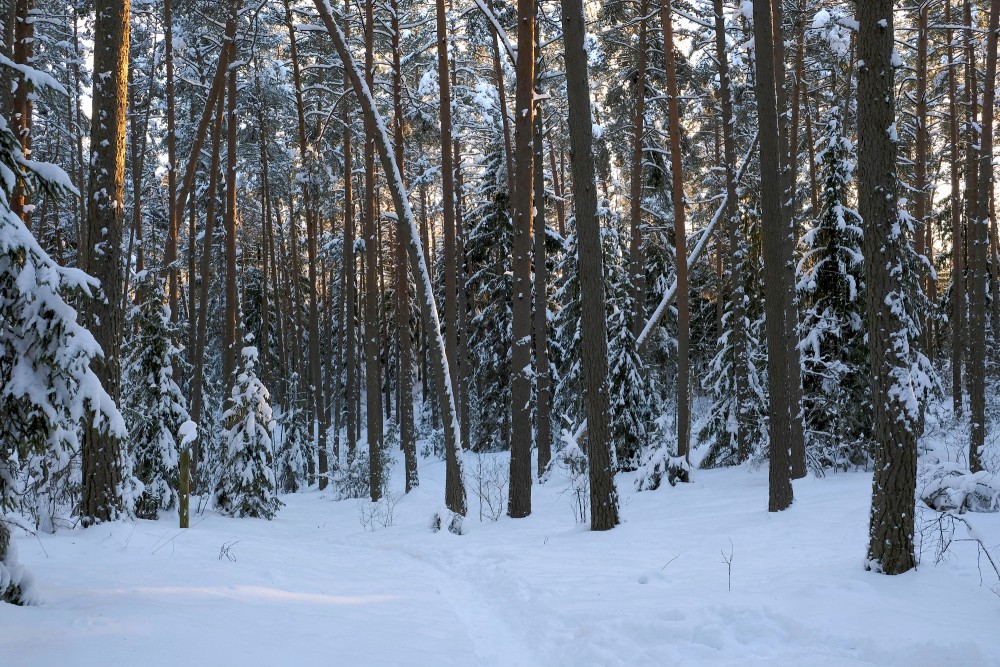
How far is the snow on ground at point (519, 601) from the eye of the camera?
4066mm

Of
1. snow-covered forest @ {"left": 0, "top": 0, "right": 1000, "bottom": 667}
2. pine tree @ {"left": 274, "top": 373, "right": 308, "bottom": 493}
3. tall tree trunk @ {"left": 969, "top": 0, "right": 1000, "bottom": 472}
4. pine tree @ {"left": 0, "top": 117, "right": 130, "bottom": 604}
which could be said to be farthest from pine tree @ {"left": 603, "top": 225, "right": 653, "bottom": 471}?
pine tree @ {"left": 0, "top": 117, "right": 130, "bottom": 604}

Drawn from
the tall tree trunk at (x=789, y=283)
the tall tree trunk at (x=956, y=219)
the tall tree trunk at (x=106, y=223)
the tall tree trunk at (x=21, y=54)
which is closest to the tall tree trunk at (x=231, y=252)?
the tall tree trunk at (x=21, y=54)

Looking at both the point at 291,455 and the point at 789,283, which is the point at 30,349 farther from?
the point at 291,455

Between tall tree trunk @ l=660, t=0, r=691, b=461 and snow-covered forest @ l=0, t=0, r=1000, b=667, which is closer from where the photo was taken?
snow-covered forest @ l=0, t=0, r=1000, b=667

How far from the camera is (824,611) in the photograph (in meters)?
4.88

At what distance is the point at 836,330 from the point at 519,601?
A: 10378mm

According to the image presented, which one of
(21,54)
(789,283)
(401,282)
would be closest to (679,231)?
(789,283)

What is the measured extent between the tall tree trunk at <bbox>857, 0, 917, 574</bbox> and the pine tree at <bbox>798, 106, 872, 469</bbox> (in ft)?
25.7

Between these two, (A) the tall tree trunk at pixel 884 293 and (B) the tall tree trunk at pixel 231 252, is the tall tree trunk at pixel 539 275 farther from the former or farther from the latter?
(A) the tall tree trunk at pixel 884 293

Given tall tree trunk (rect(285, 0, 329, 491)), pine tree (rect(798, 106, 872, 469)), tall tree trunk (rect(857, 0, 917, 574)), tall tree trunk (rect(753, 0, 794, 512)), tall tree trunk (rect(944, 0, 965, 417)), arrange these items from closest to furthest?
tall tree trunk (rect(857, 0, 917, 574)), tall tree trunk (rect(753, 0, 794, 512)), pine tree (rect(798, 106, 872, 469)), tall tree trunk (rect(944, 0, 965, 417)), tall tree trunk (rect(285, 0, 329, 491))

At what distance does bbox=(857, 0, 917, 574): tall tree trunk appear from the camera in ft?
18.2

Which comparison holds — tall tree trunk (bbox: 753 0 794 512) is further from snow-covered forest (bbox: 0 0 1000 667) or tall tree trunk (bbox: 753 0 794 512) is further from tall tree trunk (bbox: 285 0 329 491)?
tall tree trunk (bbox: 285 0 329 491)

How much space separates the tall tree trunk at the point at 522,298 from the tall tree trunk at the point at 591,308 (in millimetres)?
1863

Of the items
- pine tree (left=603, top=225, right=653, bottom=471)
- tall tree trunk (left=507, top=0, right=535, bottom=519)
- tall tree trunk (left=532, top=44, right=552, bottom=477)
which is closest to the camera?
tall tree trunk (left=507, top=0, right=535, bottom=519)
